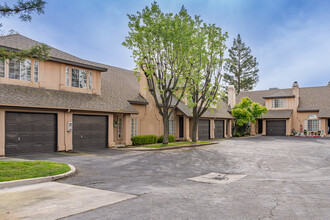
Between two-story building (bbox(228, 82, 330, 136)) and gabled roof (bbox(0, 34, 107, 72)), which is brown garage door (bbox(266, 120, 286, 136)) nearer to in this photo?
two-story building (bbox(228, 82, 330, 136))

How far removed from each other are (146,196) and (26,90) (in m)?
12.4

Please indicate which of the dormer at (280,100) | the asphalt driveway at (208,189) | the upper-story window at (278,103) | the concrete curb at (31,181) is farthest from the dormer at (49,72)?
the upper-story window at (278,103)

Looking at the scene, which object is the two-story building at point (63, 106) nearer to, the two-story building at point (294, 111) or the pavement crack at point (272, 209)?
the pavement crack at point (272, 209)

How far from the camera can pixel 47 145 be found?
16562mm

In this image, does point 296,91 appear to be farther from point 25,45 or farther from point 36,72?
point 25,45

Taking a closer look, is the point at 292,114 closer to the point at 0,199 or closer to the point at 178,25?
the point at 178,25

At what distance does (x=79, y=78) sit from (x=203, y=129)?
1678 centimetres

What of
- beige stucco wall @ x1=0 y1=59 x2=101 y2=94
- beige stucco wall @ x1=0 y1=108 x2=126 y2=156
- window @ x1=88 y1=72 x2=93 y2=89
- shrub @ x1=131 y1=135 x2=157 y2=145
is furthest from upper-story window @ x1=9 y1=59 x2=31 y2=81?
shrub @ x1=131 y1=135 x2=157 y2=145

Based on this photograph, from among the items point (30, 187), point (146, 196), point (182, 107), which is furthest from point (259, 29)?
point (30, 187)

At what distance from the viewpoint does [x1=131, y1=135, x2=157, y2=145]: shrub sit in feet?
73.5

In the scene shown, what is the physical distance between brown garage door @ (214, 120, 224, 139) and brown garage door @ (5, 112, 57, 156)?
870 inches

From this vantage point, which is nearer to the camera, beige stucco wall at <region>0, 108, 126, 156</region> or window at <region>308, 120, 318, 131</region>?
beige stucco wall at <region>0, 108, 126, 156</region>

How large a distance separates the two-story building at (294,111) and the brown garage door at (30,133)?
99.1 feet

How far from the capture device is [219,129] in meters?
35.4
